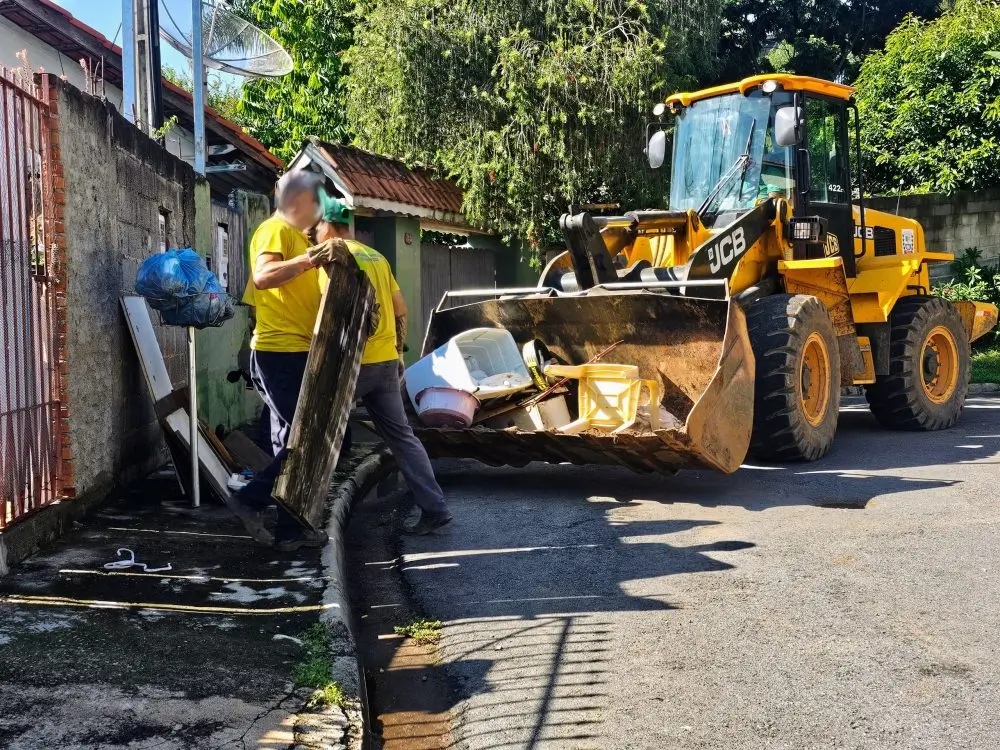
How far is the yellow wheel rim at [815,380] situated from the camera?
8.80m

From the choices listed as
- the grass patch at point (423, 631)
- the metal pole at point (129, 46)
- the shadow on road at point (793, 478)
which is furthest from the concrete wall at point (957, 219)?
the grass patch at point (423, 631)

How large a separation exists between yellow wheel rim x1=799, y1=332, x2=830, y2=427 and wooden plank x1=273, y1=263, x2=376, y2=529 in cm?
431

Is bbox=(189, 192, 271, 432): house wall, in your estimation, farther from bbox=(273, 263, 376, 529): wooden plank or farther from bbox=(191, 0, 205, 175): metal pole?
bbox=(273, 263, 376, 529): wooden plank

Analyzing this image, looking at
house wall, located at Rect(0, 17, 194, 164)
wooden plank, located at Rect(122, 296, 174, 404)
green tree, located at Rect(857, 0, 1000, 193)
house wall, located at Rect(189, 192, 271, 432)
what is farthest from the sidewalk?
green tree, located at Rect(857, 0, 1000, 193)

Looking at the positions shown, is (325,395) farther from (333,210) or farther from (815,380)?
(815,380)

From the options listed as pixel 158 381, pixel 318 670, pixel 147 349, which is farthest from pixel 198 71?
pixel 318 670

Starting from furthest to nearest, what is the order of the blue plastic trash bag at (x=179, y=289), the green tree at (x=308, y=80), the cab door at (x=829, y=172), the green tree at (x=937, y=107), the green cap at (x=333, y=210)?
the green tree at (x=308, y=80)
the green tree at (x=937, y=107)
the cab door at (x=829, y=172)
the blue plastic trash bag at (x=179, y=289)
the green cap at (x=333, y=210)

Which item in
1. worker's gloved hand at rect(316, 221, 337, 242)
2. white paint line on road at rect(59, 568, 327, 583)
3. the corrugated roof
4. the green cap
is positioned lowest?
white paint line on road at rect(59, 568, 327, 583)

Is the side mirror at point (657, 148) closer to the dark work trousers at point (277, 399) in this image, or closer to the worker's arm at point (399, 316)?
the worker's arm at point (399, 316)

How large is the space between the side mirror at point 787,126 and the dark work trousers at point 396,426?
14.4 feet

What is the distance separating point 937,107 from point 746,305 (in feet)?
37.7

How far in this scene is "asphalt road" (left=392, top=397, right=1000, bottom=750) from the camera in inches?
146

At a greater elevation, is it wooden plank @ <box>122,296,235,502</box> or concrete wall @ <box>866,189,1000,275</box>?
concrete wall @ <box>866,189,1000,275</box>

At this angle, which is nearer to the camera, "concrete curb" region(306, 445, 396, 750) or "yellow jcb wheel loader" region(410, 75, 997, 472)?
"concrete curb" region(306, 445, 396, 750)
